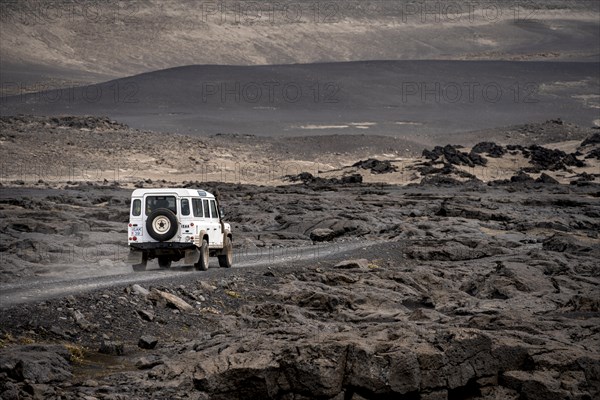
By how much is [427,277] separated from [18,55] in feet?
318

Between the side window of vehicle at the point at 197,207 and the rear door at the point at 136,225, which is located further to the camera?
the side window of vehicle at the point at 197,207

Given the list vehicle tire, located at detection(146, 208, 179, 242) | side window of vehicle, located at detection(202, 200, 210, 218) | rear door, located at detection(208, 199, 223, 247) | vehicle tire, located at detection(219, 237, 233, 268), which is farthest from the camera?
vehicle tire, located at detection(219, 237, 233, 268)

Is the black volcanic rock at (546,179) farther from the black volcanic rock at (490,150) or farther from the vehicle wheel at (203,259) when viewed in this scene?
the vehicle wheel at (203,259)

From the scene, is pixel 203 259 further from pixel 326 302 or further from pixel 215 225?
pixel 326 302

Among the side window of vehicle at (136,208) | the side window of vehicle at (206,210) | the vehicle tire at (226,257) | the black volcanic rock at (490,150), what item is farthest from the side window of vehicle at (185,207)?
the black volcanic rock at (490,150)

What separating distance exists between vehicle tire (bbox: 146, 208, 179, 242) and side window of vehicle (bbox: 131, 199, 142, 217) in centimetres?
41

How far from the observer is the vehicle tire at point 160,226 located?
2236 centimetres

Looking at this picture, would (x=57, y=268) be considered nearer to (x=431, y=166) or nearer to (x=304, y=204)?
(x=304, y=204)

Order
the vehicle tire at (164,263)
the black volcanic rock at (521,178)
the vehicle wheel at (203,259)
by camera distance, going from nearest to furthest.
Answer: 1. the vehicle wheel at (203,259)
2. the vehicle tire at (164,263)
3. the black volcanic rock at (521,178)

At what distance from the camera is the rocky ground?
45.5ft

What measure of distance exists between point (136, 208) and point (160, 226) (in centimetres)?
74

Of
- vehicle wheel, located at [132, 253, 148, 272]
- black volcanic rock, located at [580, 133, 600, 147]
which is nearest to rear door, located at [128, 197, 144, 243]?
vehicle wheel, located at [132, 253, 148, 272]

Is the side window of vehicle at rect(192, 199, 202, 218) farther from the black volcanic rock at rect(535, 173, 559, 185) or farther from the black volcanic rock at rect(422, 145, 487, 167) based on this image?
the black volcanic rock at rect(422, 145, 487, 167)

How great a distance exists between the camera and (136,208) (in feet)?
74.8
